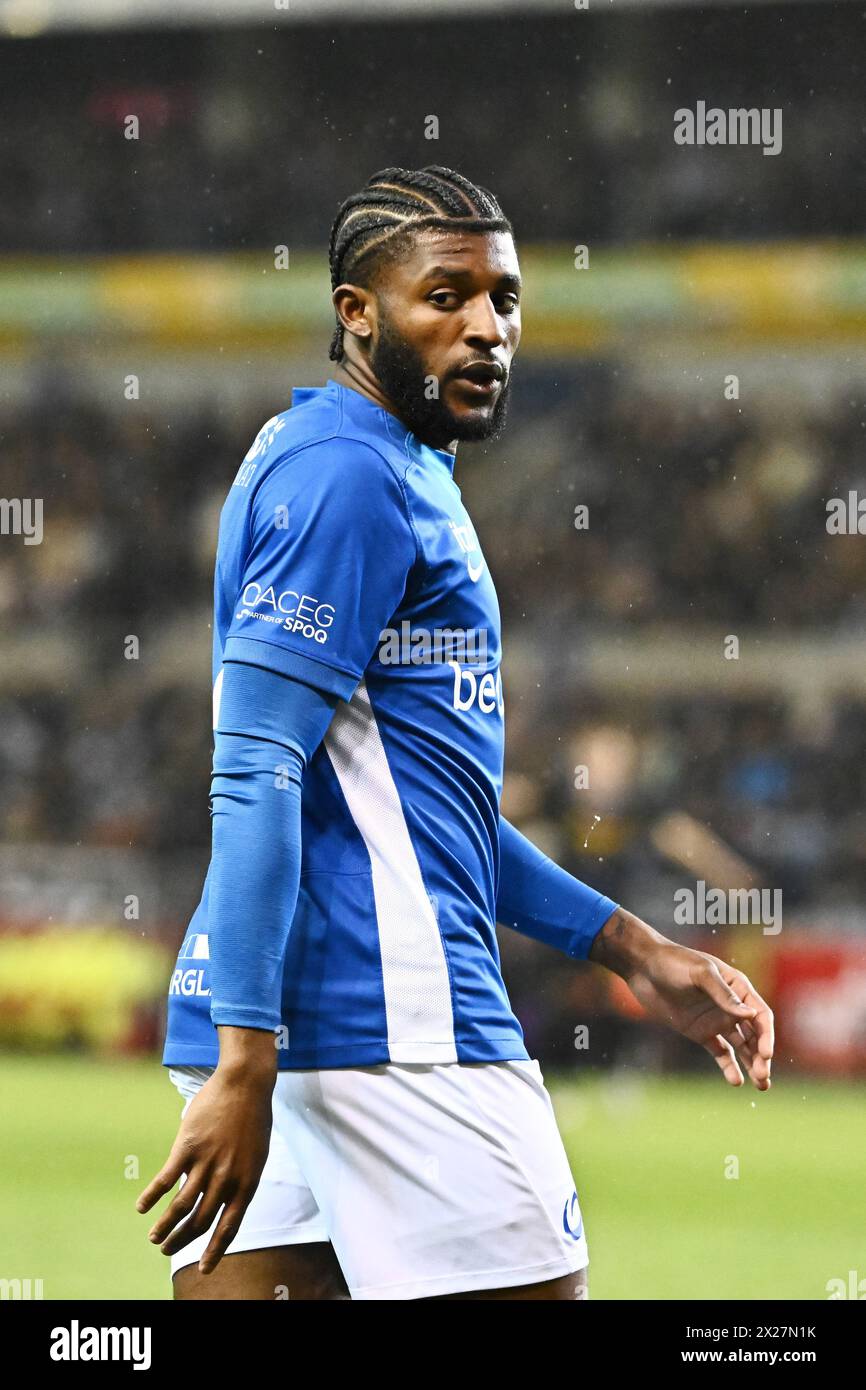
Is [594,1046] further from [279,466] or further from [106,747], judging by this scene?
[279,466]

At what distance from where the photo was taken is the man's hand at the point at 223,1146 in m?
1.86

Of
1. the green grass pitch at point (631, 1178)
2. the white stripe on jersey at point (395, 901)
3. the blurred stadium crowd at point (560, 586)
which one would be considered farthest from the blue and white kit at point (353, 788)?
the blurred stadium crowd at point (560, 586)

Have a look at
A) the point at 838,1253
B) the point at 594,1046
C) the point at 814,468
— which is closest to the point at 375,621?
the point at 838,1253

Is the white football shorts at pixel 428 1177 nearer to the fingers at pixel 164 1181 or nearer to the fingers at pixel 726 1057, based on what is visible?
the fingers at pixel 164 1181

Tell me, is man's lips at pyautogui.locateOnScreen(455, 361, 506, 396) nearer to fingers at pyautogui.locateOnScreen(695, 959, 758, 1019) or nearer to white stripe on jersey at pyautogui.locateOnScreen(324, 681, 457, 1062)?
white stripe on jersey at pyautogui.locateOnScreen(324, 681, 457, 1062)

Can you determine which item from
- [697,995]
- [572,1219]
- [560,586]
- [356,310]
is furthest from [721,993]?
[560,586]

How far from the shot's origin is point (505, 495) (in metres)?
15.8

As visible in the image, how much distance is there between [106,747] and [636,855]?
493cm

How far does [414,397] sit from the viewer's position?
7.19ft

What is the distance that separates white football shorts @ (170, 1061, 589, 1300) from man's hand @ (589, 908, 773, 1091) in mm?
338

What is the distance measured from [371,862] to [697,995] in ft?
1.69

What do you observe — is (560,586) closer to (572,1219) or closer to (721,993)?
(721,993)

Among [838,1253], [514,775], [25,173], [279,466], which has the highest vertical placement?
[25,173]
